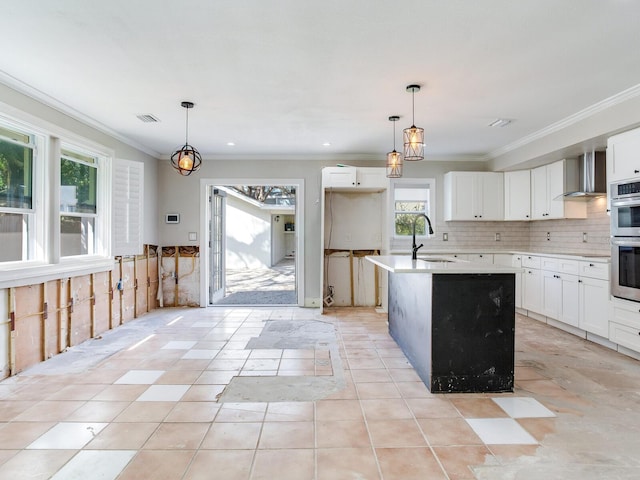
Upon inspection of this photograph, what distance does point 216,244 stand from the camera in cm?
640

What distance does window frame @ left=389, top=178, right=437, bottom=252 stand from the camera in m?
6.04

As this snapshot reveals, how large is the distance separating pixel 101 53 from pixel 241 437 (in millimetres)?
2790

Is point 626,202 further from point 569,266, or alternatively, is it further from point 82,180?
point 82,180

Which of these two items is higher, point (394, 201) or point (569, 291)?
point (394, 201)

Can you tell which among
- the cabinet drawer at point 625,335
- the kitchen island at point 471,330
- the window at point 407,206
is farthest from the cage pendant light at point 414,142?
the window at point 407,206

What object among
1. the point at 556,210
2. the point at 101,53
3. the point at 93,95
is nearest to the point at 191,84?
the point at 101,53

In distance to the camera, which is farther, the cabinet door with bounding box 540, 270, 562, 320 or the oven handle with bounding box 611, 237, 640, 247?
the cabinet door with bounding box 540, 270, 562, 320

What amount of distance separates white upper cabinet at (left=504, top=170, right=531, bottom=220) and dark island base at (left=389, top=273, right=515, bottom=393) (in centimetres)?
334

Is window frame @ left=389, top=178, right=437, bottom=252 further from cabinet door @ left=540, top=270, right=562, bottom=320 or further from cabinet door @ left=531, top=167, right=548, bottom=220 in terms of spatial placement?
cabinet door @ left=540, top=270, right=562, bottom=320

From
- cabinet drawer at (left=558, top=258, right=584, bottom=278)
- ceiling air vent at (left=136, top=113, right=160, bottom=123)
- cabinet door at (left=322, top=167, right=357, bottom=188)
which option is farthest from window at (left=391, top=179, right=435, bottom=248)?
ceiling air vent at (left=136, top=113, right=160, bottom=123)

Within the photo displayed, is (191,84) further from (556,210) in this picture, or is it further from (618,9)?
(556,210)

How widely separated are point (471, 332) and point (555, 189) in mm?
3329

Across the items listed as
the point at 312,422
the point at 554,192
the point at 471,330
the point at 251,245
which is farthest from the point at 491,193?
the point at 251,245

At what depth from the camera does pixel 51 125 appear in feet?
11.7
